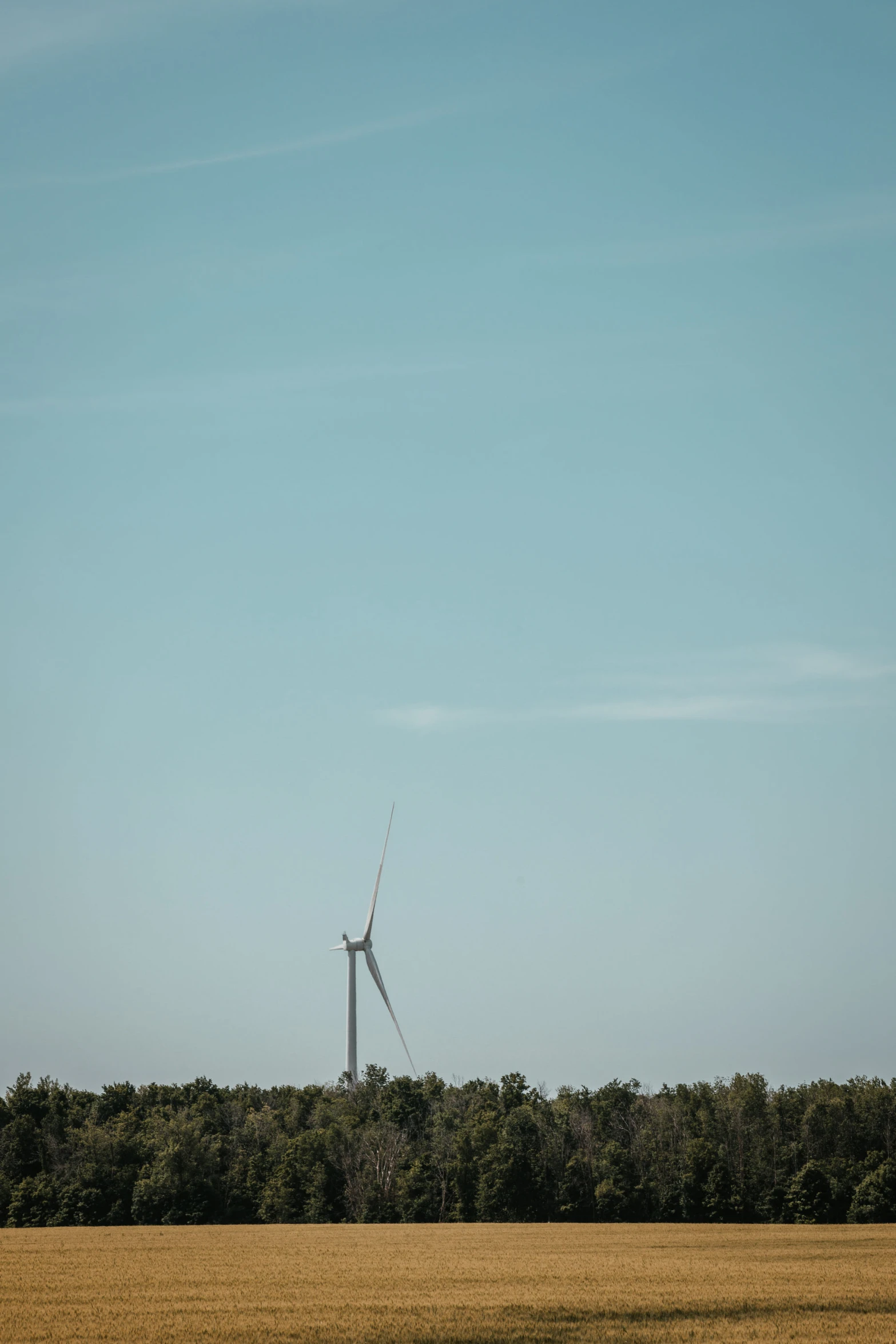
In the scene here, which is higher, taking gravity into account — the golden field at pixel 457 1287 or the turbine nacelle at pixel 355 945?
the turbine nacelle at pixel 355 945

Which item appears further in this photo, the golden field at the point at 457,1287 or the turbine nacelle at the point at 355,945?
the turbine nacelle at the point at 355,945

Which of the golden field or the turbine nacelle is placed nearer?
the golden field

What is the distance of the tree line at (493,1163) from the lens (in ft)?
414

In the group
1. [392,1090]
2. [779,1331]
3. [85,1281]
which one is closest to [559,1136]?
[392,1090]

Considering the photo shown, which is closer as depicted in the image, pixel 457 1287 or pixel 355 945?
pixel 457 1287

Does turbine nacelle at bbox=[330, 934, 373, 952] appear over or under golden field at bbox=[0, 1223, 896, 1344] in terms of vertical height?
over

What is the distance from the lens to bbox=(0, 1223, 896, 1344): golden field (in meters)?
48.0

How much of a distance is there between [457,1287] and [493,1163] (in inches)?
2873

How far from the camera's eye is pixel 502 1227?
118000 millimetres

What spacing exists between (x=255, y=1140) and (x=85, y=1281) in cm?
8582

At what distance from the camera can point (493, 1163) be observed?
134 meters

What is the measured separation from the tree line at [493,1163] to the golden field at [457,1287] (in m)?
19.4

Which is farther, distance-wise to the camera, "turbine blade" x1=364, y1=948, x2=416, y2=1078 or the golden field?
"turbine blade" x1=364, y1=948, x2=416, y2=1078

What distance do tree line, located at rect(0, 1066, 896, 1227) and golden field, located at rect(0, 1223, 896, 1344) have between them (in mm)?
19430
